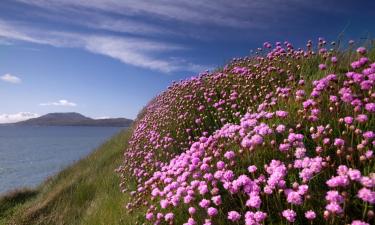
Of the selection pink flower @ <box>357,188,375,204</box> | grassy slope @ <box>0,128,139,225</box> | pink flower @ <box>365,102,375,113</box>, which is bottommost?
grassy slope @ <box>0,128,139,225</box>

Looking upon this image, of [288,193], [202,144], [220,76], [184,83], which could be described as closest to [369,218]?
[288,193]

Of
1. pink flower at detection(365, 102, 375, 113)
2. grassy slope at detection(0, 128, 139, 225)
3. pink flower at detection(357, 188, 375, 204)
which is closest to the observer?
pink flower at detection(357, 188, 375, 204)

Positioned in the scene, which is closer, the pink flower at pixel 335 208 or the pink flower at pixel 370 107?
the pink flower at pixel 335 208

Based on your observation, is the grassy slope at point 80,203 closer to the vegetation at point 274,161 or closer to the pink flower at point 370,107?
the vegetation at point 274,161

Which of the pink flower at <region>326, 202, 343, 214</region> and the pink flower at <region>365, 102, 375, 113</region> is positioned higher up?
the pink flower at <region>365, 102, 375, 113</region>

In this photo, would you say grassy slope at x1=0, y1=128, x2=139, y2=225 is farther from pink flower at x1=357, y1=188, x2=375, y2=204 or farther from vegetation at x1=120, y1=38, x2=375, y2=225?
pink flower at x1=357, y1=188, x2=375, y2=204

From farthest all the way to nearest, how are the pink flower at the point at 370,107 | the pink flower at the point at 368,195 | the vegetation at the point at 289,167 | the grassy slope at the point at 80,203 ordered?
the grassy slope at the point at 80,203 < the pink flower at the point at 370,107 < the vegetation at the point at 289,167 < the pink flower at the point at 368,195

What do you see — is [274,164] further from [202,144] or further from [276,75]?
[276,75]

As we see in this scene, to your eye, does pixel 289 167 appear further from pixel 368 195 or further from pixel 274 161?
pixel 368 195

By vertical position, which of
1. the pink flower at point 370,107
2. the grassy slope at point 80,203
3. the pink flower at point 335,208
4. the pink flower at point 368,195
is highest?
the pink flower at point 370,107

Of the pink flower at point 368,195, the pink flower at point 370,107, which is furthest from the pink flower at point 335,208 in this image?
the pink flower at point 370,107

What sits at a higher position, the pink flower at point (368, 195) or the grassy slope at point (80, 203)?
the pink flower at point (368, 195)

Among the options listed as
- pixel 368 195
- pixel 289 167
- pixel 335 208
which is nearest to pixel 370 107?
pixel 289 167

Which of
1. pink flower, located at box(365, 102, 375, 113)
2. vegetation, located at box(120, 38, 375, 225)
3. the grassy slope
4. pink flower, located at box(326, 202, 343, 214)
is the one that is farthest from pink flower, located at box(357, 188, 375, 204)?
the grassy slope
